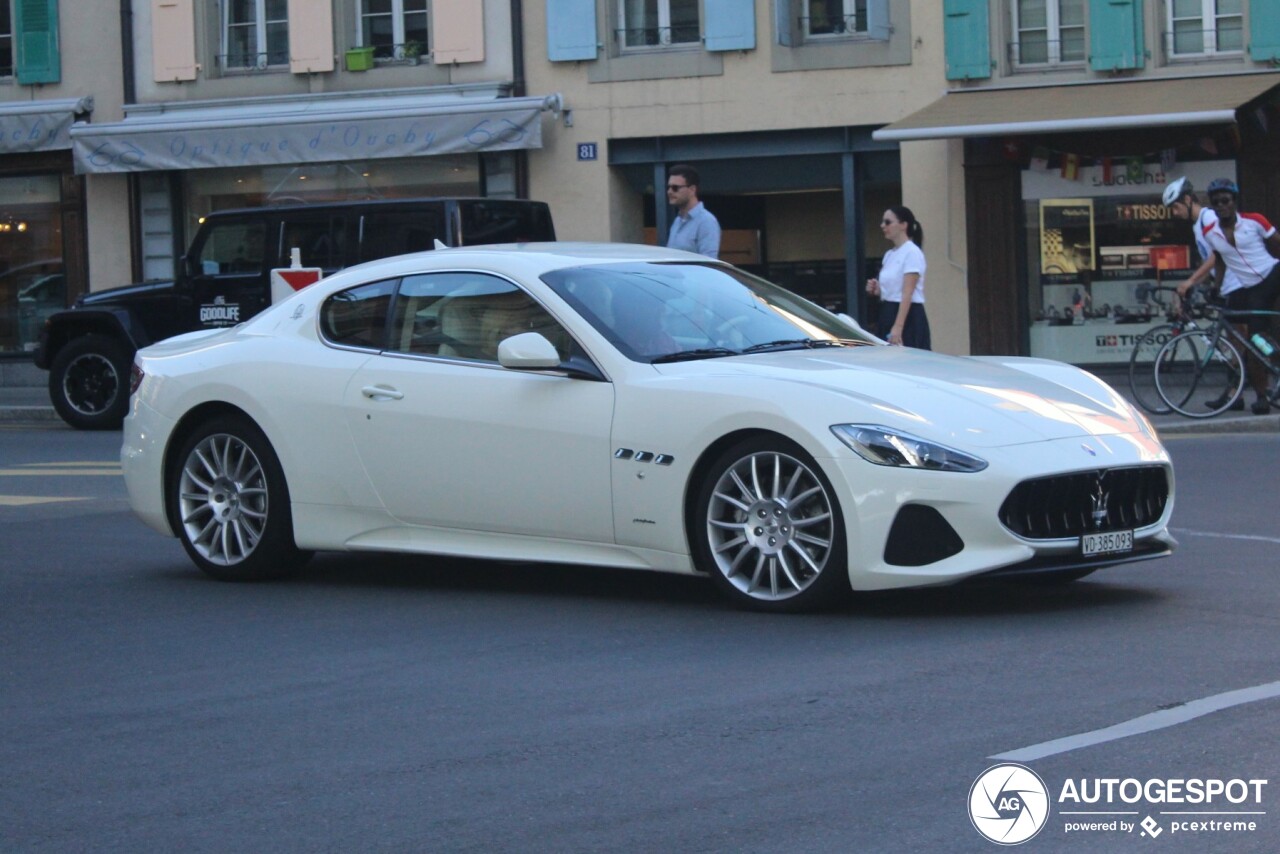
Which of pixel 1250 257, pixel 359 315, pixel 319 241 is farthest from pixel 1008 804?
pixel 319 241

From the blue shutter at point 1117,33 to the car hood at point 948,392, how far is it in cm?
1528

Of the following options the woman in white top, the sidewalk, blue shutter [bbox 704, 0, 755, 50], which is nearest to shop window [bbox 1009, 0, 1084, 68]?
blue shutter [bbox 704, 0, 755, 50]

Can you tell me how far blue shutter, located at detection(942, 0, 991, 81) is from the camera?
76.5 ft

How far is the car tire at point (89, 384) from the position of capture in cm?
2022

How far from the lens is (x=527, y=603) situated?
8.24 metres

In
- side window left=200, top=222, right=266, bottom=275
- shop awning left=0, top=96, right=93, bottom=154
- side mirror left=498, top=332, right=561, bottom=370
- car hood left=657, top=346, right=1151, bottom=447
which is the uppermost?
shop awning left=0, top=96, right=93, bottom=154

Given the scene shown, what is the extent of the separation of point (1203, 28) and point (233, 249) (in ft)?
36.8

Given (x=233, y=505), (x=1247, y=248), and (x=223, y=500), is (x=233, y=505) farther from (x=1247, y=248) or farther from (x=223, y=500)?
(x=1247, y=248)

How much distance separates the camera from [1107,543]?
735 cm

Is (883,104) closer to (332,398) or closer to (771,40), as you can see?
(771,40)

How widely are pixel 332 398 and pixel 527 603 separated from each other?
1308mm

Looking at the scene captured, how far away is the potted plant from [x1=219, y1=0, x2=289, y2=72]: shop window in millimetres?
1087

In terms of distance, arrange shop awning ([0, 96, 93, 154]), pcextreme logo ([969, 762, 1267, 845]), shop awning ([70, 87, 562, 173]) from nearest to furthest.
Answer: pcextreme logo ([969, 762, 1267, 845]) → shop awning ([70, 87, 562, 173]) → shop awning ([0, 96, 93, 154])

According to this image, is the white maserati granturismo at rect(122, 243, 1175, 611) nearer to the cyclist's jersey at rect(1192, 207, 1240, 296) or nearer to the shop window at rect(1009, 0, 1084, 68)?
the cyclist's jersey at rect(1192, 207, 1240, 296)
